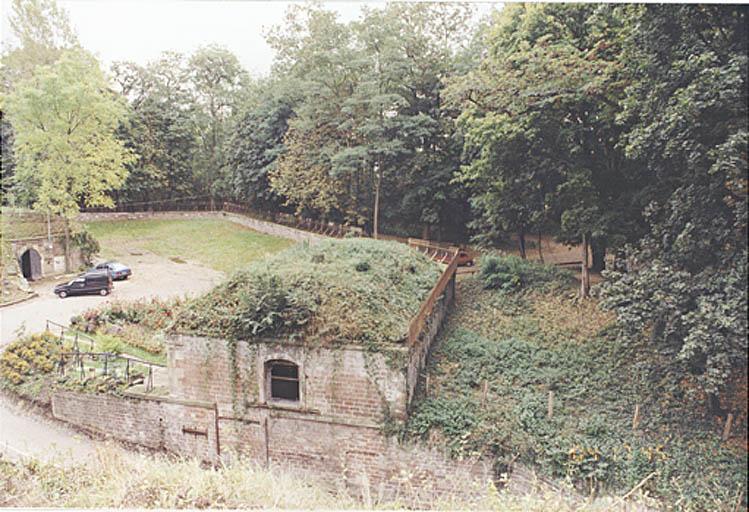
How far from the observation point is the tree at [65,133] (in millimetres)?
3951

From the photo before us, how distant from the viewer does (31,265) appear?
4172mm

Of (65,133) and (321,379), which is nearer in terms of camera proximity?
(65,133)

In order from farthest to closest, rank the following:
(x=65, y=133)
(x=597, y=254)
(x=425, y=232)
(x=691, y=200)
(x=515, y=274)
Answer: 1. (x=515, y=274)
2. (x=425, y=232)
3. (x=597, y=254)
4. (x=65, y=133)
5. (x=691, y=200)

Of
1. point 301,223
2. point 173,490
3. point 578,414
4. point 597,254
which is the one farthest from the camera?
point 597,254

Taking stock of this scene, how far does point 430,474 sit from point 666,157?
3.25m

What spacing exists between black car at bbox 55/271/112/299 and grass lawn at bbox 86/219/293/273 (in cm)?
19

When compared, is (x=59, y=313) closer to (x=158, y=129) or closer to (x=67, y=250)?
(x=67, y=250)

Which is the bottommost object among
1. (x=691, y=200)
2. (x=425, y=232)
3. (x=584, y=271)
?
(x=584, y=271)

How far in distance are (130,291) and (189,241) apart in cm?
66

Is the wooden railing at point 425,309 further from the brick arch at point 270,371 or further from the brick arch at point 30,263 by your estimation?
the brick arch at point 30,263

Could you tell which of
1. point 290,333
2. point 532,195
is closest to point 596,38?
point 532,195

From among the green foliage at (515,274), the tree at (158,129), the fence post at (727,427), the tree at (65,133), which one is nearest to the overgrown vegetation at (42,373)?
the tree at (65,133)

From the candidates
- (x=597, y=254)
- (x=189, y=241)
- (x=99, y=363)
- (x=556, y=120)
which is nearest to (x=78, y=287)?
(x=99, y=363)

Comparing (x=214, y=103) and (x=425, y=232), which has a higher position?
(x=214, y=103)
